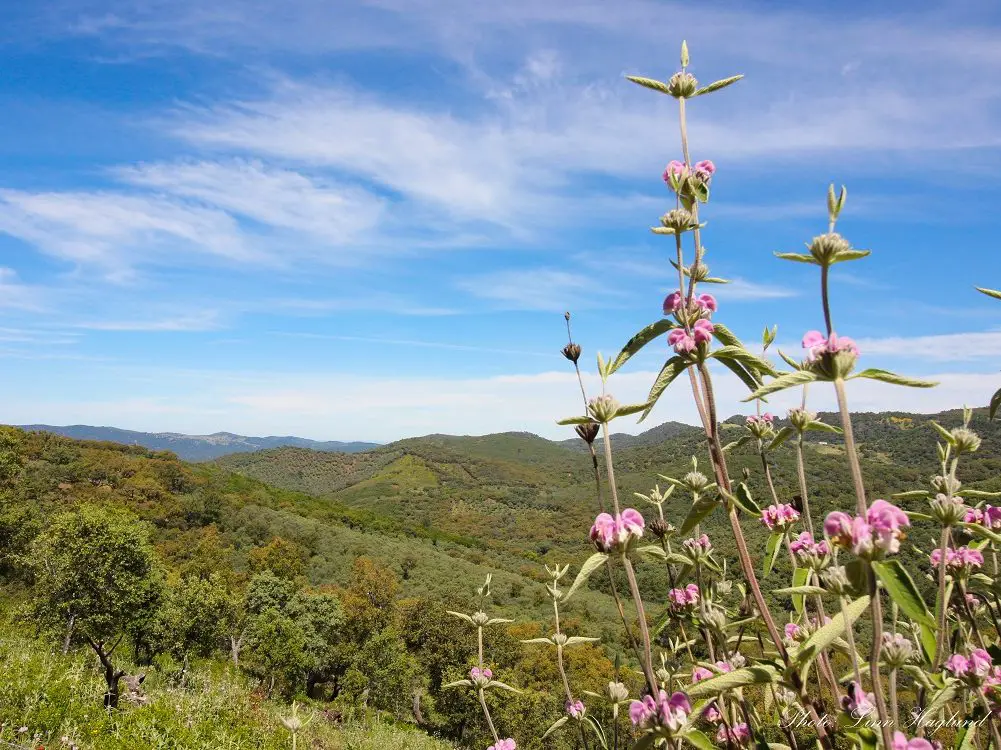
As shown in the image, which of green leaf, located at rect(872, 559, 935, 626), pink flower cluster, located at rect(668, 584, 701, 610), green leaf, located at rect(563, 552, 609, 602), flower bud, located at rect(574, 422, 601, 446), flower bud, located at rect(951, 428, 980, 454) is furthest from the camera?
pink flower cluster, located at rect(668, 584, 701, 610)

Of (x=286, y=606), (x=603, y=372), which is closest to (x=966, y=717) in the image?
(x=603, y=372)

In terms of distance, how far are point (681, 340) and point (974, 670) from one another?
125 cm

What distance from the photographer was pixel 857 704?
59.2 inches

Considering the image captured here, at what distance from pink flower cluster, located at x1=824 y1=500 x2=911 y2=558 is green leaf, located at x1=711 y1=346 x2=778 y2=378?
444 mm

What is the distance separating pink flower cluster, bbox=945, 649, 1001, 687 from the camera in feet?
4.81

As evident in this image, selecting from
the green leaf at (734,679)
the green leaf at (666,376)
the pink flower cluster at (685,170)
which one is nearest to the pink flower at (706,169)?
the pink flower cluster at (685,170)

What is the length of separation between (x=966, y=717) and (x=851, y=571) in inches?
47.5

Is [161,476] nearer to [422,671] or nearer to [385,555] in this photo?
[385,555]

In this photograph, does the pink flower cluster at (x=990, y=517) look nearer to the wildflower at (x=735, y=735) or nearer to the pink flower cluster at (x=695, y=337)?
the wildflower at (x=735, y=735)

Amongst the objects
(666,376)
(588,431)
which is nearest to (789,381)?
(666,376)

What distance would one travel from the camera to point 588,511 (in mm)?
131750

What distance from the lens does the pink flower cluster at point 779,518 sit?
6.53 ft

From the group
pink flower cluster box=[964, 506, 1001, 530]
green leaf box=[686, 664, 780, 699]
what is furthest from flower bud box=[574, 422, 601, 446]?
pink flower cluster box=[964, 506, 1001, 530]

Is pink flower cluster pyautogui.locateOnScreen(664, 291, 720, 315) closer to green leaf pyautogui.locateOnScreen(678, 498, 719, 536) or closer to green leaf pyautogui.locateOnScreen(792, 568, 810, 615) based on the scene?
green leaf pyautogui.locateOnScreen(678, 498, 719, 536)
